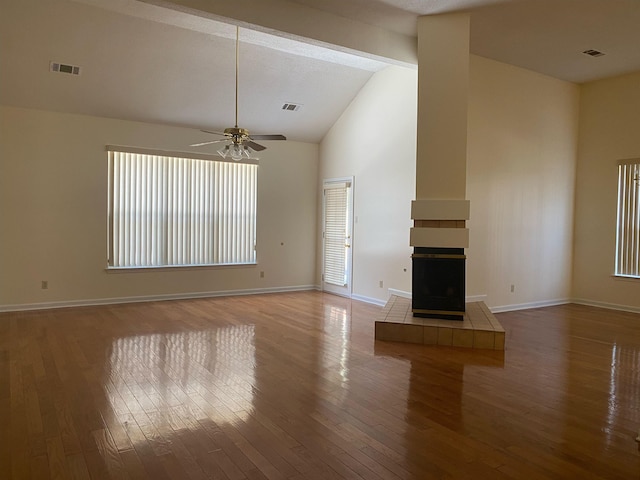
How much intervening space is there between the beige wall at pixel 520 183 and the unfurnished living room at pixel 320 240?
43 mm

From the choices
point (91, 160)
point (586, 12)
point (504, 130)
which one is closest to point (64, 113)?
point (91, 160)

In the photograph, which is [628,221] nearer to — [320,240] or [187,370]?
[320,240]

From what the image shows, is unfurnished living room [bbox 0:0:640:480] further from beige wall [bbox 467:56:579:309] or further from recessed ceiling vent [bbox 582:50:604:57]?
recessed ceiling vent [bbox 582:50:604:57]

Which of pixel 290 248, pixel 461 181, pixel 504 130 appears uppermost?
pixel 504 130

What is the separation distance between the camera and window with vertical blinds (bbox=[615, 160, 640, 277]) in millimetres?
6930

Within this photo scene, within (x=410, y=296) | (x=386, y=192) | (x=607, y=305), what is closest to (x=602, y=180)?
(x=607, y=305)

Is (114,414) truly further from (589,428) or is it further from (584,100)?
(584,100)

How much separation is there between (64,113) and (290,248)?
14.1ft

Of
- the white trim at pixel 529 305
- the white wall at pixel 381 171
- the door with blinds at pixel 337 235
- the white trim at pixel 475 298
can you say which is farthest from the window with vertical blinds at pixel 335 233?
the white trim at pixel 529 305

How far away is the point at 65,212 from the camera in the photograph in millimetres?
6727

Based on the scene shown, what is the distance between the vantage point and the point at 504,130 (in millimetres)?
6660

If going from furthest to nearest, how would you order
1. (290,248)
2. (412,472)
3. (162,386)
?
(290,248), (162,386), (412,472)

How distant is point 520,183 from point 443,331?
3.22 metres

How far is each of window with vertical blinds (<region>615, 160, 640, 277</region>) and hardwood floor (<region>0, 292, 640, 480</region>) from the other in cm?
164
